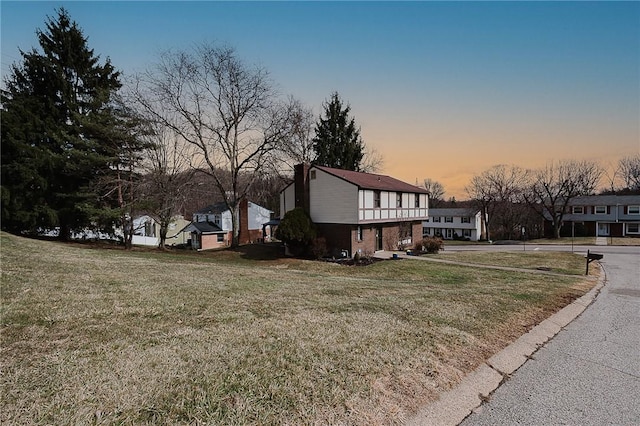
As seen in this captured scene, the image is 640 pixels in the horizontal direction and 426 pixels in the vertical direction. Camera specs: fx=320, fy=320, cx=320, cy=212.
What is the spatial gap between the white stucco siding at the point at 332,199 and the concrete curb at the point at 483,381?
661 inches

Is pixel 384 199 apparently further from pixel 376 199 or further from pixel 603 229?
pixel 603 229

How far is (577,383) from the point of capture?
4383 mm

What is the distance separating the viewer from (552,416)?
3.59 meters

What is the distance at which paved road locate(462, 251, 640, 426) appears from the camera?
3.60m

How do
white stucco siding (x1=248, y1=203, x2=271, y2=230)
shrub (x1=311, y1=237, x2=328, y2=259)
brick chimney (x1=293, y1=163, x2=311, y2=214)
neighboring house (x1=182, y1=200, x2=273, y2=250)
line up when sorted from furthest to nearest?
white stucco siding (x1=248, y1=203, x2=271, y2=230) → neighboring house (x1=182, y1=200, x2=273, y2=250) → brick chimney (x1=293, y1=163, x2=311, y2=214) → shrub (x1=311, y1=237, x2=328, y2=259)

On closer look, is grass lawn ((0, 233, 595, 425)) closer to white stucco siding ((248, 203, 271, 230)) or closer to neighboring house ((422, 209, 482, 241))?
white stucco siding ((248, 203, 271, 230))

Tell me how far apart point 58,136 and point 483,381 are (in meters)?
27.5

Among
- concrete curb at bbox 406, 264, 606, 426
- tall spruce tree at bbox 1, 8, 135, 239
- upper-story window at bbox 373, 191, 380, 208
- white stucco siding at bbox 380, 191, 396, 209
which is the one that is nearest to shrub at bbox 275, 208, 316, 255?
upper-story window at bbox 373, 191, 380, 208

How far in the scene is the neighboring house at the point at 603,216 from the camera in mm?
43562

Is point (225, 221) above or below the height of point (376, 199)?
below

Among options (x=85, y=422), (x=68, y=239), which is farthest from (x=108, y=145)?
(x=85, y=422)

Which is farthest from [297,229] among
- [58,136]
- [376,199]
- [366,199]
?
[58,136]

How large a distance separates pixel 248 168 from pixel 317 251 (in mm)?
9708

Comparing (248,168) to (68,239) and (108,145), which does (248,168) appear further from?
(68,239)
